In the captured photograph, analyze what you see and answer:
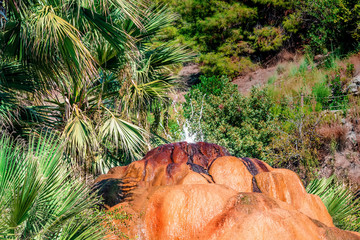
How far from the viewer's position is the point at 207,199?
457 centimetres

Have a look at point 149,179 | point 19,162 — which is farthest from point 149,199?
point 19,162

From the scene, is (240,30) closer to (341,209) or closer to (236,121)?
(236,121)

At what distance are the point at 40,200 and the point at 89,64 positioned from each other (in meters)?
2.60

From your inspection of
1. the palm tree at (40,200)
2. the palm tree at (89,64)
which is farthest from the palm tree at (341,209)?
the palm tree at (40,200)

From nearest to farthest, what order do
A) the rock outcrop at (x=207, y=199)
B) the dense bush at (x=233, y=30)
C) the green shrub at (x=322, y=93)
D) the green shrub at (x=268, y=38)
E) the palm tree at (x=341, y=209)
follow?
1. the rock outcrop at (x=207, y=199)
2. the palm tree at (x=341, y=209)
3. the green shrub at (x=322, y=93)
4. the dense bush at (x=233, y=30)
5. the green shrub at (x=268, y=38)

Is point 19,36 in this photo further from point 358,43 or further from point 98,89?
point 358,43

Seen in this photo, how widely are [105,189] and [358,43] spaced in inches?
484

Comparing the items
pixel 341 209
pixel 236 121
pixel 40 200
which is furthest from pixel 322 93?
pixel 40 200

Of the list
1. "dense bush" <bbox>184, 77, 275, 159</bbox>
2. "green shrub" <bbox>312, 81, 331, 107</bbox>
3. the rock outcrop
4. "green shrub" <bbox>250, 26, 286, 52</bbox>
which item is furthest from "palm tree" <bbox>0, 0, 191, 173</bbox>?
"green shrub" <bbox>250, 26, 286, 52</bbox>

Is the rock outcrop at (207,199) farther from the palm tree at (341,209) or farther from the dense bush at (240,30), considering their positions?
the dense bush at (240,30)

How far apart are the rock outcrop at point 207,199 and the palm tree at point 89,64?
100 cm

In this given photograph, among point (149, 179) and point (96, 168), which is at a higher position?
point (149, 179)

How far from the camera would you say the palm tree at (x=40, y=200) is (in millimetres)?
2773

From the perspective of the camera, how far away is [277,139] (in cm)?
935
